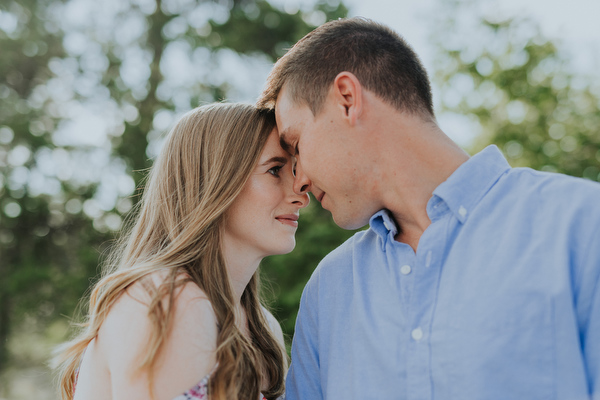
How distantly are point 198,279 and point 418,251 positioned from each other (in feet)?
2.80

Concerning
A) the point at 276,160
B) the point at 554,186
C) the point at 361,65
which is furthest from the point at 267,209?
the point at 554,186

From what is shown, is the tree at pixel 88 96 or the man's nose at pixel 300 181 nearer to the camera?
the man's nose at pixel 300 181

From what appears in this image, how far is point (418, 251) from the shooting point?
6.18 ft

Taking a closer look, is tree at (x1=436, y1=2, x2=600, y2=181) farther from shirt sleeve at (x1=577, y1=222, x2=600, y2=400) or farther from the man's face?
shirt sleeve at (x1=577, y1=222, x2=600, y2=400)

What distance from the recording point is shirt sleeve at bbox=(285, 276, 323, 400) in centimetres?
228

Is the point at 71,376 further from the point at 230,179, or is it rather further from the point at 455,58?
the point at 455,58

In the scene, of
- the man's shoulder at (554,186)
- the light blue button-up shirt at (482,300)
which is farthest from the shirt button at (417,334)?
the man's shoulder at (554,186)

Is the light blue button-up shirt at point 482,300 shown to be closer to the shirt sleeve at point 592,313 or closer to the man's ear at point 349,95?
the shirt sleeve at point 592,313

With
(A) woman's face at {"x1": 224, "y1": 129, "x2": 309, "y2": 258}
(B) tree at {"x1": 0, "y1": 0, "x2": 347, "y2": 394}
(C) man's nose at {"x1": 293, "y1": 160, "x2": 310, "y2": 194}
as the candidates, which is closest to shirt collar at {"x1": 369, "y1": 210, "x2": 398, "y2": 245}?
(C) man's nose at {"x1": 293, "y1": 160, "x2": 310, "y2": 194}

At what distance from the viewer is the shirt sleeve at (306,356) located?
2.28 m

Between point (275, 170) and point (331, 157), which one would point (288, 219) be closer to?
point (275, 170)

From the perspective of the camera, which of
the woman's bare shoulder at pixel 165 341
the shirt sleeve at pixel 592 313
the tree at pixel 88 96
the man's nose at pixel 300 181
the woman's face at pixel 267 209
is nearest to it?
the shirt sleeve at pixel 592 313

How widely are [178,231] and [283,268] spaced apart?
23.3ft

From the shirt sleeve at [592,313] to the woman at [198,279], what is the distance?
1.12m
